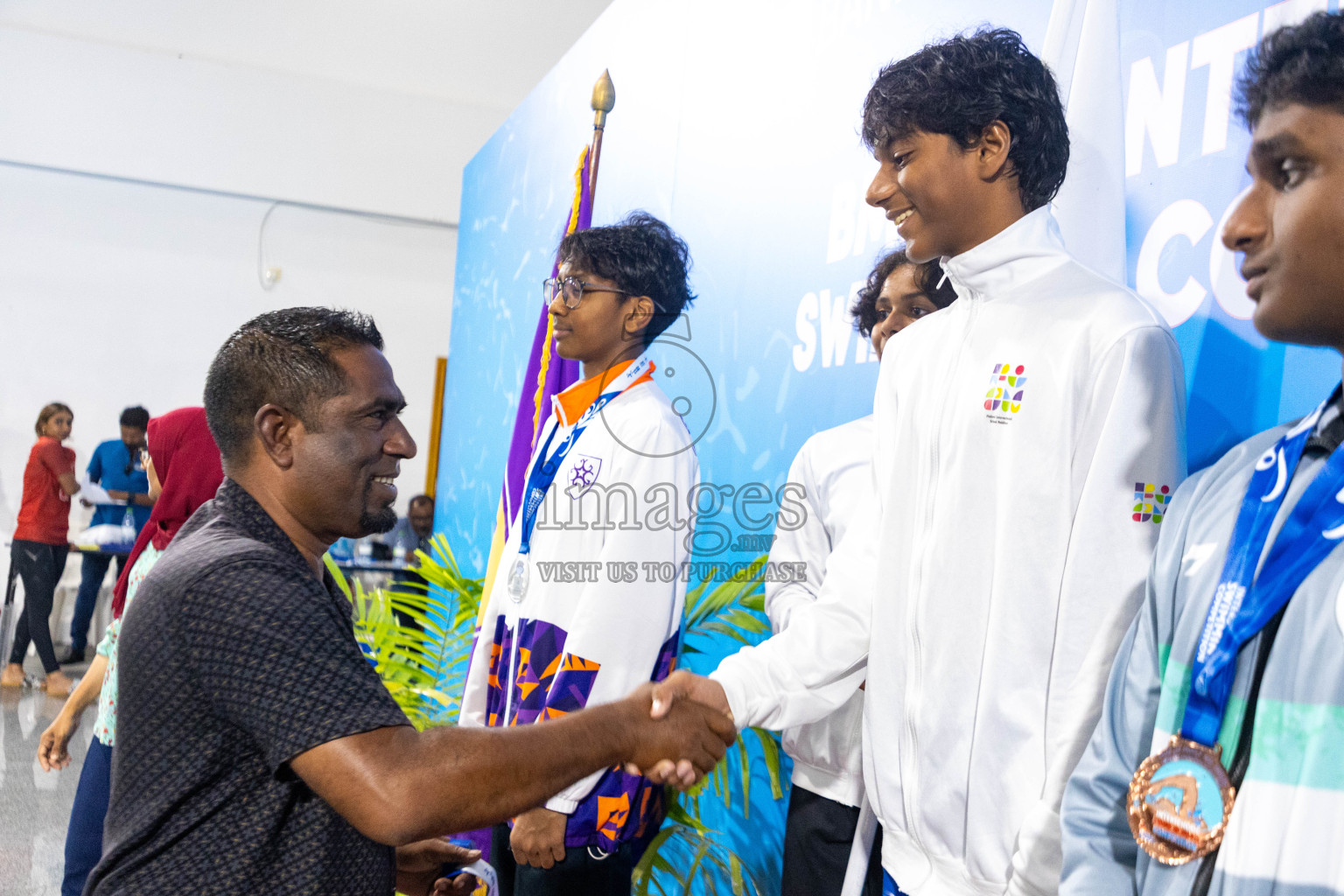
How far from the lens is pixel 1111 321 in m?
1.29

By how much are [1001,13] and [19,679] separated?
7638 mm

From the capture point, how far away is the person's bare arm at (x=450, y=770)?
1182 mm

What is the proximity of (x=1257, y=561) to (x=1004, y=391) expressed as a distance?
465mm

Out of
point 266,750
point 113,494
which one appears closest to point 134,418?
point 113,494

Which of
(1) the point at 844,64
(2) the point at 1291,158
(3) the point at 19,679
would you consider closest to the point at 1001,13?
(1) the point at 844,64

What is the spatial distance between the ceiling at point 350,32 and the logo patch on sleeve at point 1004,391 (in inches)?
300

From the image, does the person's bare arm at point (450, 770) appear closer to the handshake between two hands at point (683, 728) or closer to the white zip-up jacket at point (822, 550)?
the handshake between two hands at point (683, 728)

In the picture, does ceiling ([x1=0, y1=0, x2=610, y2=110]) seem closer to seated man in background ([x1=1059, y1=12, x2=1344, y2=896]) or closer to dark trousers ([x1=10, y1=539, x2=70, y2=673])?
dark trousers ([x1=10, y1=539, x2=70, y2=673])

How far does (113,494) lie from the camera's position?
7953mm

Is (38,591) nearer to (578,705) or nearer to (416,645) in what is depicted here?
(416,645)

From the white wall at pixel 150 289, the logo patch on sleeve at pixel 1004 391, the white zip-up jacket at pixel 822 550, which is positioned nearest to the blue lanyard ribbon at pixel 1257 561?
the logo patch on sleeve at pixel 1004 391

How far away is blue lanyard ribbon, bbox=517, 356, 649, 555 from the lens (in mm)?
2377

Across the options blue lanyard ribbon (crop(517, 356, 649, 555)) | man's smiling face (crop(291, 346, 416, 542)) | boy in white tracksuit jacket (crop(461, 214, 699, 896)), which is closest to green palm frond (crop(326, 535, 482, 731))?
boy in white tracksuit jacket (crop(461, 214, 699, 896))

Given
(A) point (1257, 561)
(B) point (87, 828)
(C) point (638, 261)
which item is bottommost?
(B) point (87, 828)
